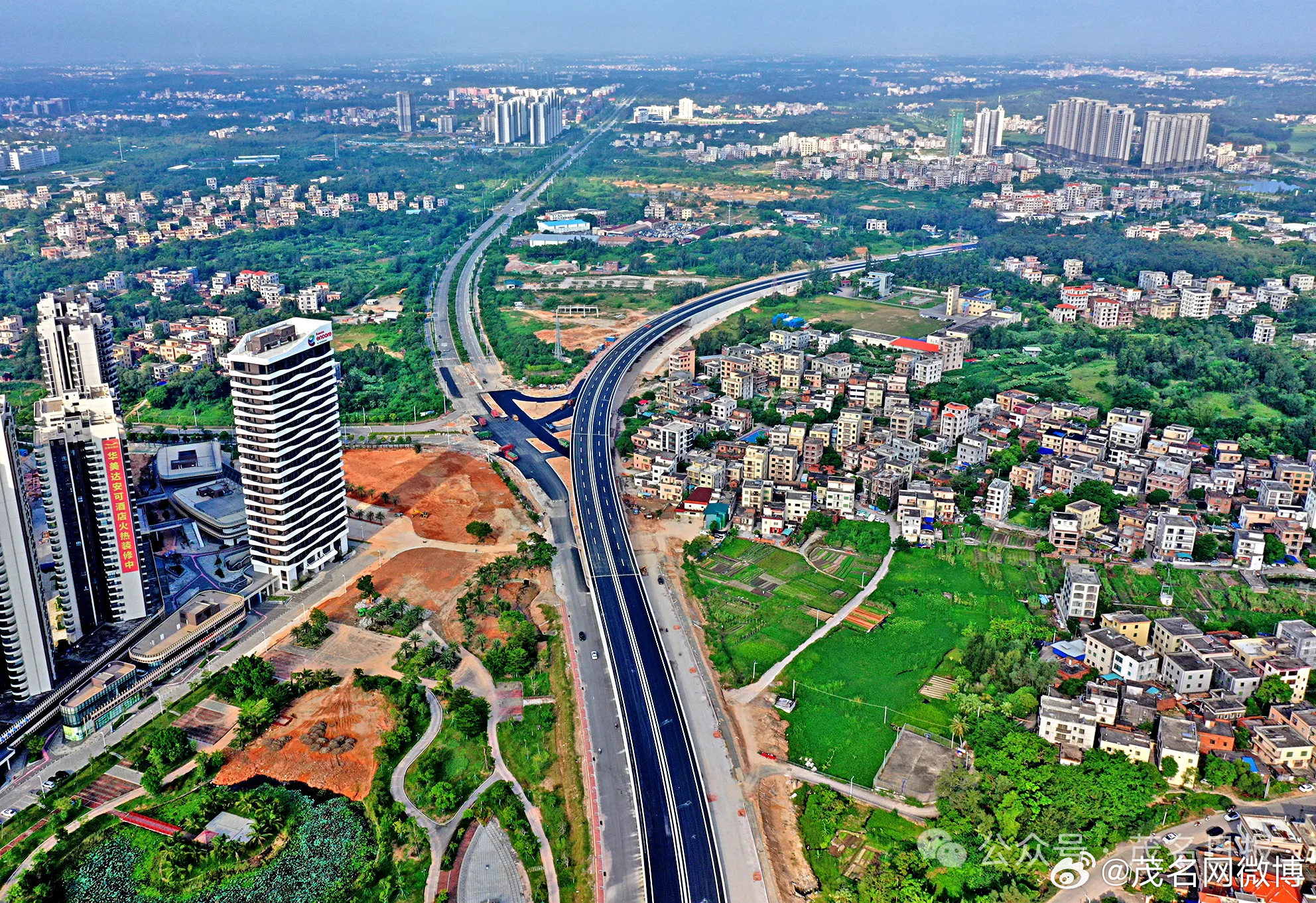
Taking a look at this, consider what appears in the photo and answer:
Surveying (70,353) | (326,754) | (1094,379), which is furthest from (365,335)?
(1094,379)

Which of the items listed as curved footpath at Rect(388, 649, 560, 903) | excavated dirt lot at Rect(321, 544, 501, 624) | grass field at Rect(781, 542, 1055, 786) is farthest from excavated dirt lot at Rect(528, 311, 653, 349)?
curved footpath at Rect(388, 649, 560, 903)

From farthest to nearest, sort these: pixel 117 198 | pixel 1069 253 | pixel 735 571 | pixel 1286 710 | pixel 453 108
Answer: pixel 453 108 → pixel 117 198 → pixel 1069 253 → pixel 735 571 → pixel 1286 710

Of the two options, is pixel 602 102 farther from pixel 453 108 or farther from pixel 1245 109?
pixel 1245 109

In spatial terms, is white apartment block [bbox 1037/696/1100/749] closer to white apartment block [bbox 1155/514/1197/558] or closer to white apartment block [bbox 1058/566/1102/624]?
white apartment block [bbox 1058/566/1102/624]

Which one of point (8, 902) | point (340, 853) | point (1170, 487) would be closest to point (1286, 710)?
point (1170, 487)

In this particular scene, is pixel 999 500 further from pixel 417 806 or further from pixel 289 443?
pixel 289 443

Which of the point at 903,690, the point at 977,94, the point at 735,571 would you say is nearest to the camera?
the point at 903,690
